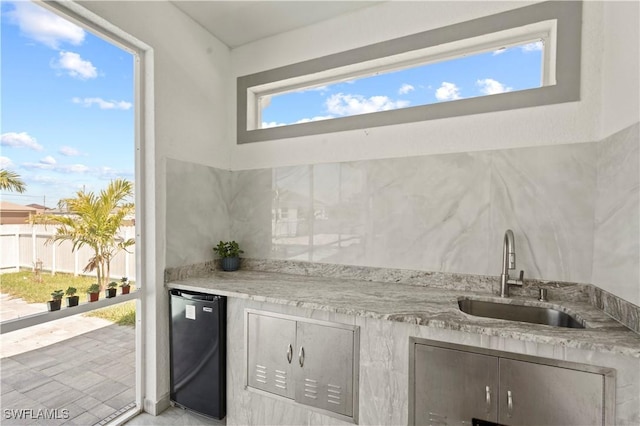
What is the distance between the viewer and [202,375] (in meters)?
1.88

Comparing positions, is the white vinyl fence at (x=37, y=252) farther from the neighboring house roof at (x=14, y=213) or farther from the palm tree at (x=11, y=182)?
the palm tree at (x=11, y=182)

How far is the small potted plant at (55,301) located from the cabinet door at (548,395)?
2305 mm

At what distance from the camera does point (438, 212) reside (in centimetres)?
194

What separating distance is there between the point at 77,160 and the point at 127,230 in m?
0.52

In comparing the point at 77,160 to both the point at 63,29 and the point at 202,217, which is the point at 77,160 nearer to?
the point at 63,29

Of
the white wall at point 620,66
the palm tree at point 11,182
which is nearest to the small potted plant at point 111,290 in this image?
the palm tree at point 11,182

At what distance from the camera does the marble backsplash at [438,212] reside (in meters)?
1.49

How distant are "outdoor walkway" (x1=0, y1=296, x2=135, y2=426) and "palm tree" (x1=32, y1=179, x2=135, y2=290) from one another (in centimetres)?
33

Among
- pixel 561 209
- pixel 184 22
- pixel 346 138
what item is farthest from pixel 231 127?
pixel 561 209

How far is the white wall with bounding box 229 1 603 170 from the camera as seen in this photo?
1638mm

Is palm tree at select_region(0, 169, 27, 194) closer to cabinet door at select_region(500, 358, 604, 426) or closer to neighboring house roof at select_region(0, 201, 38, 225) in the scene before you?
neighboring house roof at select_region(0, 201, 38, 225)

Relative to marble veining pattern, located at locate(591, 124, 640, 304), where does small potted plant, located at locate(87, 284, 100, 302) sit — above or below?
below

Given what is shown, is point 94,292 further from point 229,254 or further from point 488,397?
point 488,397

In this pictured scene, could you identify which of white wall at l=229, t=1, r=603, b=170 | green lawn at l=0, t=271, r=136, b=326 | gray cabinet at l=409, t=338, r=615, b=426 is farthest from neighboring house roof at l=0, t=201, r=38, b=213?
gray cabinet at l=409, t=338, r=615, b=426
